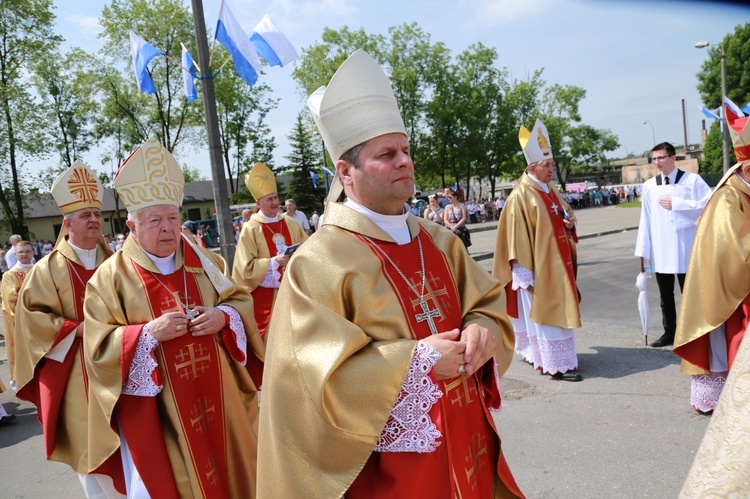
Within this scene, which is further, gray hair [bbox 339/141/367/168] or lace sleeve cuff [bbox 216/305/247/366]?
lace sleeve cuff [bbox 216/305/247/366]

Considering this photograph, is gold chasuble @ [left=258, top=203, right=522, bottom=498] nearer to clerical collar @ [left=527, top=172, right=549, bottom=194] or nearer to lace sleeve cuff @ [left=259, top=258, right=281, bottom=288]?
clerical collar @ [left=527, top=172, right=549, bottom=194]

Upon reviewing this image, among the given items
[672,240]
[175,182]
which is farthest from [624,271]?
[175,182]

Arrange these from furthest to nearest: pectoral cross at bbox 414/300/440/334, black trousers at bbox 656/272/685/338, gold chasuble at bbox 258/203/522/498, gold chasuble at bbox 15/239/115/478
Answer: black trousers at bbox 656/272/685/338, gold chasuble at bbox 15/239/115/478, pectoral cross at bbox 414/300/440/334, gold chasuble at bbox 258/203/522/498

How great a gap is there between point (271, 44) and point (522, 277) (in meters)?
5.82

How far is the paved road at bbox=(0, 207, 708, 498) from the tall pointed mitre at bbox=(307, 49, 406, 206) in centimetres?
267

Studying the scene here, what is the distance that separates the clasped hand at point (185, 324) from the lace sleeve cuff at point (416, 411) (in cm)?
152

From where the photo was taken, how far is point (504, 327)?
2.56 metres

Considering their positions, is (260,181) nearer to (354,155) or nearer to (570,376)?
(570,376)

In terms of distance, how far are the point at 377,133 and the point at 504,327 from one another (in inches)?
38.4

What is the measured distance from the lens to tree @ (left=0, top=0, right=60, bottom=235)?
2753 centimetres

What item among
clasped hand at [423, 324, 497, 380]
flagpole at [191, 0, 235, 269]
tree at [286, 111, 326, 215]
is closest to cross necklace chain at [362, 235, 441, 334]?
clasped hand at [423, 324, 497, 380]

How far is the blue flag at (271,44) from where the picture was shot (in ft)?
31.5

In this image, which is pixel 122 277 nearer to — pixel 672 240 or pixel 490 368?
pixel 490 368

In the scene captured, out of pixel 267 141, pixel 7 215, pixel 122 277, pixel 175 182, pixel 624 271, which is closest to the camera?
pixel 122 277
